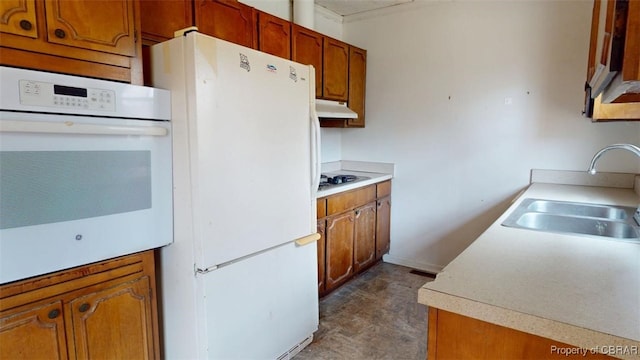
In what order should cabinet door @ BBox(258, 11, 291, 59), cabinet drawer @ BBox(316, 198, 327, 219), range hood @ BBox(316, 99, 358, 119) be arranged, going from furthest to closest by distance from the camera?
range hood @ BBox(316, 99, 358, 119), cabinet drawer @ BBox(316, 198, 327, 219), cabinet door @ BBox(258, 11, 291, 59)

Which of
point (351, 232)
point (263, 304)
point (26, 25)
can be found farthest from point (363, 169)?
point (26, 25)

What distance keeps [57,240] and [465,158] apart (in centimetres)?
293

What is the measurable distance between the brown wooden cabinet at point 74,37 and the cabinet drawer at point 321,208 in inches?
55.3

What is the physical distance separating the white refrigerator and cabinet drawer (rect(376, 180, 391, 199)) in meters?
1.35

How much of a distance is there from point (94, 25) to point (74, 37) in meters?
0.10

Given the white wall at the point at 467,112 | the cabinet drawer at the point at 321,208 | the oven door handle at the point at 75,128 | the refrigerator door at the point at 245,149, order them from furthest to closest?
1. the white wall at the point at 467,112
2. the cabinet drawer at the point at 321,208
3. the refrigerator door at the point at 245,149
4. the oven door handle at the point at 75,128

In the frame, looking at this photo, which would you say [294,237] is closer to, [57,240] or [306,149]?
[306,149]

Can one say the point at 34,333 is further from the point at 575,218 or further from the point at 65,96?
the point at 575,218

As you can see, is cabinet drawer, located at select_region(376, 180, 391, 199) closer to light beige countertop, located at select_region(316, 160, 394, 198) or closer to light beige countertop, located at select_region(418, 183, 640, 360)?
light beige countertop, located at select_region(316, 160, 394, 198)

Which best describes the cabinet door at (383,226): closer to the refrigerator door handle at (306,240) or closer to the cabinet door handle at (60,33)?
the refrigerator door handle at (306,240)

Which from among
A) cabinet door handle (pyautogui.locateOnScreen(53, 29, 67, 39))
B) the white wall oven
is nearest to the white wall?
the white wall oven

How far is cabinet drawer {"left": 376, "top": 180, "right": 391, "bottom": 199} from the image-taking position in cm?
330

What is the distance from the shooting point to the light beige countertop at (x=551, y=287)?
2.53 ft

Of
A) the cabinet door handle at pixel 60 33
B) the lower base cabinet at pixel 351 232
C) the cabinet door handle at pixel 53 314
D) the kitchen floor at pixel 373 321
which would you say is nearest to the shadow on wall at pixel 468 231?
the kitchen floor at pixel 373 321
